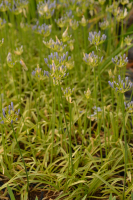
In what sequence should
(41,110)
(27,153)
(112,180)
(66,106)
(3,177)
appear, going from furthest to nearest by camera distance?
(66,106) < (41,110) < (27,153) < (3,177) < (112,180)

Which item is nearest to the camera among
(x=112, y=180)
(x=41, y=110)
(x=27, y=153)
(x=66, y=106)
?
(x=112, y=180)

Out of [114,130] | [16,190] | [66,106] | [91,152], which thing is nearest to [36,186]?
[16,190]

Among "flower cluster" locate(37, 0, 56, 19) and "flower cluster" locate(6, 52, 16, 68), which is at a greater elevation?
"flower cluster" locate(37, 0, 56, 19)

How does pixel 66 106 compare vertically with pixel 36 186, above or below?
above

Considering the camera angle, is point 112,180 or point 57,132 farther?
point 57,132

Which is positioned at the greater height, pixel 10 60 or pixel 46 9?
pixel 46 9

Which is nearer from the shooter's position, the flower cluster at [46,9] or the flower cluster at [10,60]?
the flower cluster at [10,60]

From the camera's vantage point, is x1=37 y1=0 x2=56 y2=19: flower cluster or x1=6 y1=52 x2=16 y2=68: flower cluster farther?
x1=37 y1=0 x2=56 y2=19: flower cluster

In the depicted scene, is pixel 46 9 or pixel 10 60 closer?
pixel 10 60

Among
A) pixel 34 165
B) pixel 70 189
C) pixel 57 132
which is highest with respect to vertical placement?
pixel 57 132

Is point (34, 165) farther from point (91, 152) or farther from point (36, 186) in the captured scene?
point (91, 152)

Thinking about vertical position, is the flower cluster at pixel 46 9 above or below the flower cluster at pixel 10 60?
above
